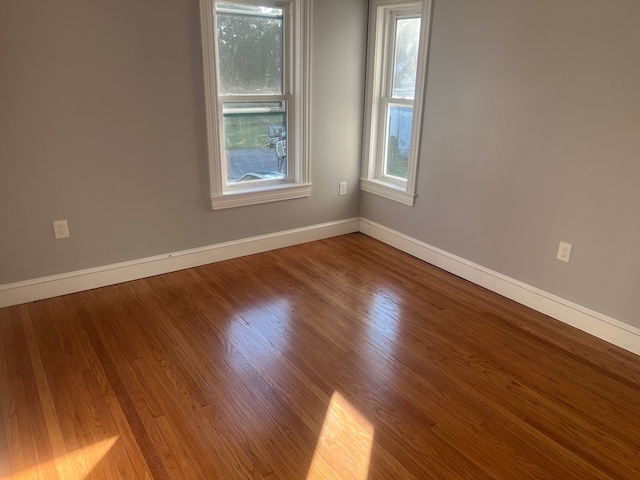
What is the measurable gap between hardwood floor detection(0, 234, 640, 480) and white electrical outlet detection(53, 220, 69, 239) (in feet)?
1.34

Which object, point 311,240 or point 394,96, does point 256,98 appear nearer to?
point 394,96

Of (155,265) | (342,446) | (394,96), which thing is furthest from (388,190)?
(342,446)

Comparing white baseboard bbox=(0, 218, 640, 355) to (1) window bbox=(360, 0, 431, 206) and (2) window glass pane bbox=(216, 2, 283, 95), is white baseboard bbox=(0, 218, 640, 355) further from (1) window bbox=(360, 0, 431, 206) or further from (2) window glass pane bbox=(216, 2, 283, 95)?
(2) window glass pane bbox=(216, 2, 283, 95)

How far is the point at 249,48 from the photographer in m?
3.28

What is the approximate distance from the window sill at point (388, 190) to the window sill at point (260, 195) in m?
0.54

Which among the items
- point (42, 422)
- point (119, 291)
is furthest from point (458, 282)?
point (42, 422)

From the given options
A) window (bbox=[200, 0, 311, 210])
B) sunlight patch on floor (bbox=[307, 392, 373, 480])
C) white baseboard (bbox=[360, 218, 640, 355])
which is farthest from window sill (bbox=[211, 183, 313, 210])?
sunlight patch on floor (bbox=[307, 392, 373, 480])

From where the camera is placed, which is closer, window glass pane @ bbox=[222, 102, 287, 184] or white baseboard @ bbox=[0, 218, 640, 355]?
white baseboard @ bbox=[0, 218, 640, 355]

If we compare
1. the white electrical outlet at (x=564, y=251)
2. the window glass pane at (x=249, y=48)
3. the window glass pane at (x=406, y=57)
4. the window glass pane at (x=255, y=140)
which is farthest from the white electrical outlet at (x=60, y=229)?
the white electrical outlet at (x=564, y=251)

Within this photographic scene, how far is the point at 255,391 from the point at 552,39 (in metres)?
2.43

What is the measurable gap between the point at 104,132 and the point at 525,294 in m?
2.83

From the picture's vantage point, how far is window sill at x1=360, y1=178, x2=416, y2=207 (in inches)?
145

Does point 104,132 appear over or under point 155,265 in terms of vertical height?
over

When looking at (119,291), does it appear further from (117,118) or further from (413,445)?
(413,445)
